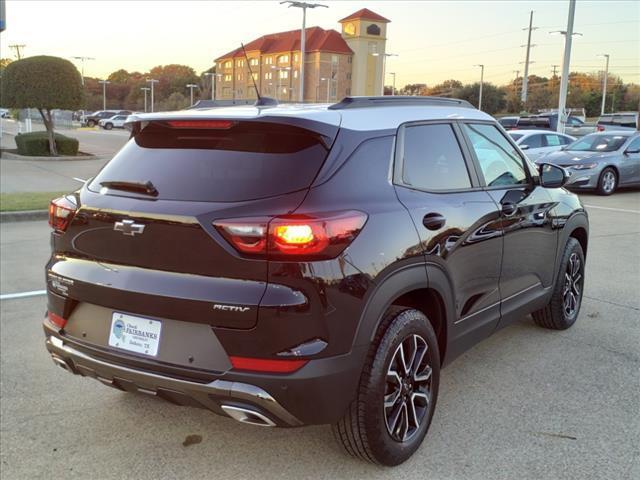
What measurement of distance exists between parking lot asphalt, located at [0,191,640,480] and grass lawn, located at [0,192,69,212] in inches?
249

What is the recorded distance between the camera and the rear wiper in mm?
2852

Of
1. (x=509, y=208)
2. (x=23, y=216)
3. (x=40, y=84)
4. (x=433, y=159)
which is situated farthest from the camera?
(x=40, y=84)

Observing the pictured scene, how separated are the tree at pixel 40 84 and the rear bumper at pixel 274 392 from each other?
72.7 ft

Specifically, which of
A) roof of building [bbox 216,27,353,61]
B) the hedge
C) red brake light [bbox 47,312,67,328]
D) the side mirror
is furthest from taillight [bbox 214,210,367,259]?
roof of building [bbox 216,27,353,61]

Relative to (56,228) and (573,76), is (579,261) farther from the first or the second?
(573,76)

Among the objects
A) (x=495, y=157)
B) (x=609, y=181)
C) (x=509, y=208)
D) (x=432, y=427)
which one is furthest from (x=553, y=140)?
(x=432, y=427)

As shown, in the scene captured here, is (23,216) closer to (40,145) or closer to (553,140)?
(553,140)

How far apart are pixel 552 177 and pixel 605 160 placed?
473 inches

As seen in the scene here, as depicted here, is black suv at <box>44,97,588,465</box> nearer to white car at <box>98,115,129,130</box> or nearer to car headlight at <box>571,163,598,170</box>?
Answer: car headlight at <box>571,163,598,170</box>

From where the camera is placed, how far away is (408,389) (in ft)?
10.2

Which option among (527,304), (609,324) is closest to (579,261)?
(609,324)

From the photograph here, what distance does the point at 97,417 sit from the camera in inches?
142

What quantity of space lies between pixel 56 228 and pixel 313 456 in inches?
69.0

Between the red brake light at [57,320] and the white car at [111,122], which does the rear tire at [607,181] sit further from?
the white car at [111,122]
